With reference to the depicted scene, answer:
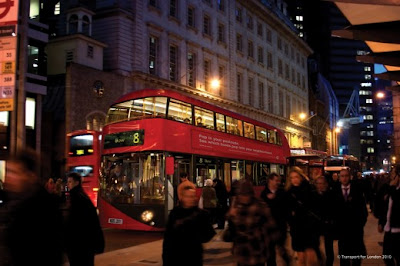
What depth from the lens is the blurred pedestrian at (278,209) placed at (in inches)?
293

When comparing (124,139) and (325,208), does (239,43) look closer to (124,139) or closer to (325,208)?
(124,139)

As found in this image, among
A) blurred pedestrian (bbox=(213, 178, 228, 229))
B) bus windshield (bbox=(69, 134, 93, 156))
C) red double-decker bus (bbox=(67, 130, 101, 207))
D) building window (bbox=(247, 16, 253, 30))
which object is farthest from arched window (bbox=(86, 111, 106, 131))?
building window (bbox=(247, 16, 253, 30))

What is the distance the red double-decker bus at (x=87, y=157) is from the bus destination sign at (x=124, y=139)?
8614 millimetres

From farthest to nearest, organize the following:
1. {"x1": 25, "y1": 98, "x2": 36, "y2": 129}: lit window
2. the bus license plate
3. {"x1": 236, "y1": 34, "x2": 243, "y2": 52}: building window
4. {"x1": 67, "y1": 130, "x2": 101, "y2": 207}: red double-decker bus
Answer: {"x1": 236, "y1": 34, "x2": 243, "y2": 52}: building window < {"x1": 25, "y1": 98, "x2": 36, "y2": 129}: lit window < {"x1": 67, "y1": 130, "x2": 101, "y2": 207}: red double-decker bus < the bus license plate

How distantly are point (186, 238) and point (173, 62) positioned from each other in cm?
3347

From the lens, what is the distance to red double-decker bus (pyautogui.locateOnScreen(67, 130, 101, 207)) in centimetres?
2373

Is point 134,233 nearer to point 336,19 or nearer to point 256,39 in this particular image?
point 256,39

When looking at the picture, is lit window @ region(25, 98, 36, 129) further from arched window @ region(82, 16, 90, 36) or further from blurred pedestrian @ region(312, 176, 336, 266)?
blurred pedestrian @ region(312, 176, 336, 266)

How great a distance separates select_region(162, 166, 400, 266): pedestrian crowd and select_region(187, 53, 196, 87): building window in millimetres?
31561

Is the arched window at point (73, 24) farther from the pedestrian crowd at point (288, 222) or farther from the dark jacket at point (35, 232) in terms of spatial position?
the dark jacket at point (35, 232)

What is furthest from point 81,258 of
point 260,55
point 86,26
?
point 260,55

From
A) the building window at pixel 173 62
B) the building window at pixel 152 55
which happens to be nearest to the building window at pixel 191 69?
the building window at pixel 173 62

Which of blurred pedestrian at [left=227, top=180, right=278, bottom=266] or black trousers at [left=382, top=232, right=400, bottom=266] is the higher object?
blurred pedestrian at [left=227, top=180, right=278, bottom=266]

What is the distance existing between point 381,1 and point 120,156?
9216 millimetres
